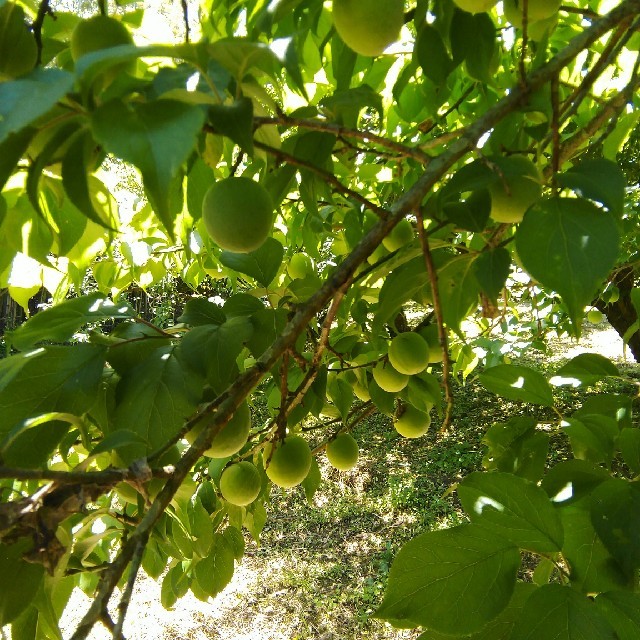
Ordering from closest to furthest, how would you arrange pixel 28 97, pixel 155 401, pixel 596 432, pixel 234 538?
pixel 28 97, pixel 155 401, pixel 596 432, pixel 234 538

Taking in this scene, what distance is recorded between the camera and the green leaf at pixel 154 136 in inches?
18.0

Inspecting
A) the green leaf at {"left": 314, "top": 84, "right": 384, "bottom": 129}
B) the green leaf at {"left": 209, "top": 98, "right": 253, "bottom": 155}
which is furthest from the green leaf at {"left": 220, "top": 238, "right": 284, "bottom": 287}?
the green leaf at {"left": 209, "top": 98, "right": 253, "bottom": 155}

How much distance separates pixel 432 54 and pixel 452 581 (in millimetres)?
840

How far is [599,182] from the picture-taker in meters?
0.70

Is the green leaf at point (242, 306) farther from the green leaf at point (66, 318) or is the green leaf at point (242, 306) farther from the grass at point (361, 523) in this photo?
the grass at point (361, 523)

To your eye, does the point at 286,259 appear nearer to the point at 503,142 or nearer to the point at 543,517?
the point at 503,142

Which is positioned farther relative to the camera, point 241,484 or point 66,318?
point 241,484

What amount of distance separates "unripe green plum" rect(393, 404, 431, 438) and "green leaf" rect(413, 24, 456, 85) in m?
0.92

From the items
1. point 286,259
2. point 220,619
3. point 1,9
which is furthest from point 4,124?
point 220,619

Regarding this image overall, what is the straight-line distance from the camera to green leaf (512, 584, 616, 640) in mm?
614

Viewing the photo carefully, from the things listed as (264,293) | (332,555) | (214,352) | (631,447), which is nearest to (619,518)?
(631,447)

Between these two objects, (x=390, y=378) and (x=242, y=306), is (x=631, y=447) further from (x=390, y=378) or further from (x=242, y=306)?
(x=242, y=306)

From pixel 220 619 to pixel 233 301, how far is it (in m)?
2.54

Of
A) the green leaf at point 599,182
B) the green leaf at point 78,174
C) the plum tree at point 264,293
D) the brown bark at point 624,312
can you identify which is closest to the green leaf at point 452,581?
the plum tree at point 264,293
